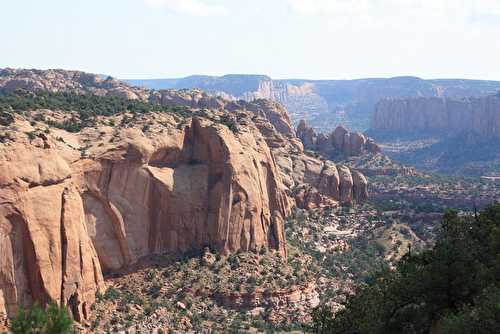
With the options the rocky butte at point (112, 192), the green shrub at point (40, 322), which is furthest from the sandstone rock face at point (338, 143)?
the green shrub at point (40, 322)

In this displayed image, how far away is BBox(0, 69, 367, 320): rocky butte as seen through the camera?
160 ft

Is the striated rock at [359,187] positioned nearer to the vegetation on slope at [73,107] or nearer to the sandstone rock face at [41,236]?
the vegetation on slope at [73,107]

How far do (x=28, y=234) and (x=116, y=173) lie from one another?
13348 millimetres

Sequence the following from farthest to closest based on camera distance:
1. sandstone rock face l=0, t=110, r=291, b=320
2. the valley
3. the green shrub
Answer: the valley → sandstone rock face l=0, t=110, r=291, b=320 → the green shrub

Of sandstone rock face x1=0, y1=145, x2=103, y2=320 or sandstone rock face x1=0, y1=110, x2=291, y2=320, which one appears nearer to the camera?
sandstone rock face x1=0, y1=145, x2=103, y2=320

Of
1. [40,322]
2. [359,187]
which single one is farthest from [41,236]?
[359,187]

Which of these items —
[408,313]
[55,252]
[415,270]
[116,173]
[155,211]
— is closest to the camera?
[408,313]

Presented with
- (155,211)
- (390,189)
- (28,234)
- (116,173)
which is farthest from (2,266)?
(390,189)

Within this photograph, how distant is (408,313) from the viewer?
3403 cm

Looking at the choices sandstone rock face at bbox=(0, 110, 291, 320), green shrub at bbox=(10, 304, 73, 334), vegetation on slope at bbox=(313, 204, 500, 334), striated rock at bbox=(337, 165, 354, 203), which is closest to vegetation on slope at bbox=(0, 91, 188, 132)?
sandstone rock face at bbox=(0, 110, 291, 320)

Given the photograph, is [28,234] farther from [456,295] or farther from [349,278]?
[349,278]

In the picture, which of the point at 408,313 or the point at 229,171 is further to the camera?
the point at 229,171

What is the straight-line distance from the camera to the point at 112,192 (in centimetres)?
5994

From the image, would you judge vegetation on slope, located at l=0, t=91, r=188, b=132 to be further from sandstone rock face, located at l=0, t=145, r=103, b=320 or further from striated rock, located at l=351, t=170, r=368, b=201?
striated rock, located at l=351, t=170, r=368, b=201
